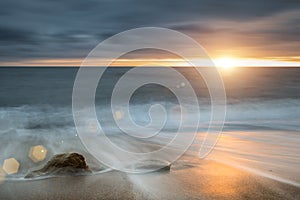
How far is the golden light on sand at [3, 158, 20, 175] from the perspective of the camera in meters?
5.56

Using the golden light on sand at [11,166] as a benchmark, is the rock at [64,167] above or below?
above

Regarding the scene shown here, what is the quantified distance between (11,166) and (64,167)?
4.69ft

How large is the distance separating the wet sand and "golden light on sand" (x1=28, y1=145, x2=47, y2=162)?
201 cm

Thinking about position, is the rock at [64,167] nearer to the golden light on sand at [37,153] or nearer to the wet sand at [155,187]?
the wet sand at [155,187]

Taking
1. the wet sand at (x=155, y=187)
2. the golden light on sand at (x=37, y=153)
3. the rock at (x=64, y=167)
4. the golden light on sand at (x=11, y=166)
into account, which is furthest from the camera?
the golden light on sand at (x=37, y=153)

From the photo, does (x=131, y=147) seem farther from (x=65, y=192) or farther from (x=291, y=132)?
(x=291, y=132)

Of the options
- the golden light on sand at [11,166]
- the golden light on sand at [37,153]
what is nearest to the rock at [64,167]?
the golden light on sand at [11,166]

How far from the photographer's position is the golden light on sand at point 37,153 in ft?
22.3

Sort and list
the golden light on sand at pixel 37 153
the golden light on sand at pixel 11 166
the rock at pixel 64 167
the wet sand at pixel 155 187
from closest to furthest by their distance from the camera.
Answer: the wet sand at pixel 155 187 < the rock at pixel 64 167 < the golden light on sand at pixel 11 166 < the golden light on sand at pixel 37 153

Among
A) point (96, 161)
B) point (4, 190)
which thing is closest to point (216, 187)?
point (96, 161)

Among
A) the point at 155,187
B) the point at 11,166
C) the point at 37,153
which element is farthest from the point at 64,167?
the point at 37,153

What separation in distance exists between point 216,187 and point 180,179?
67 centimetres

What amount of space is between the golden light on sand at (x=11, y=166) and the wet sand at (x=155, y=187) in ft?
2.64

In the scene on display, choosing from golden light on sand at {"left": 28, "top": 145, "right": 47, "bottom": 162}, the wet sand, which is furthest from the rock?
golden light on sand at {"left": 28, "top": 145, "right": 47, "bottom": 162}
